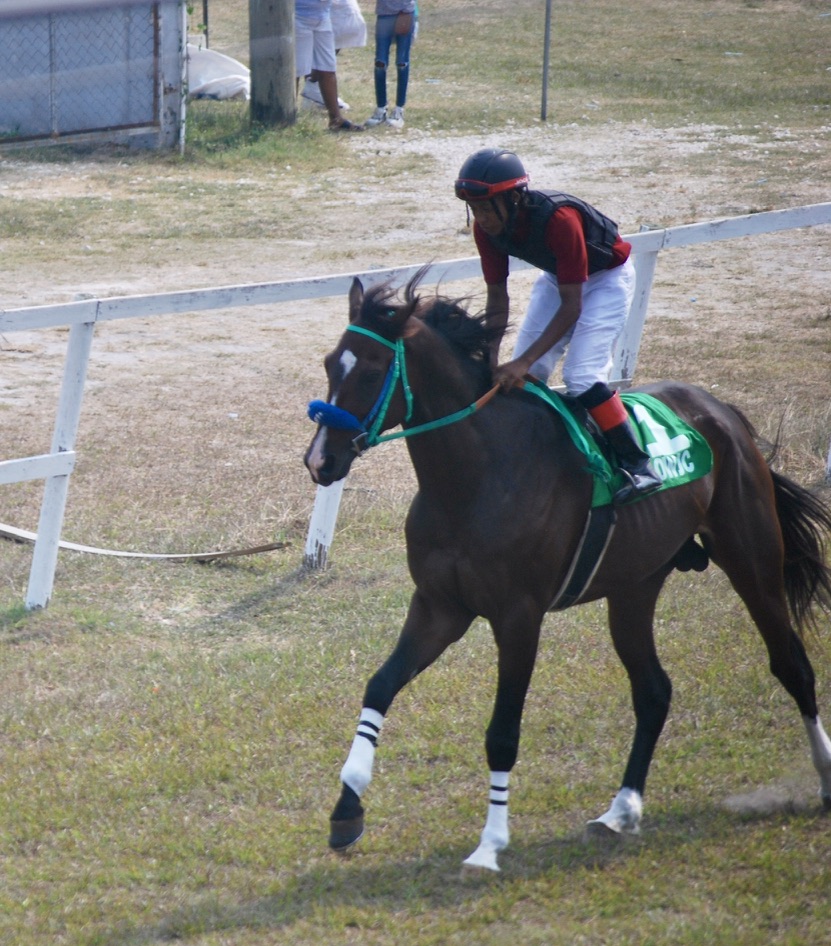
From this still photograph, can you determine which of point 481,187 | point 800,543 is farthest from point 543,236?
point 800,543

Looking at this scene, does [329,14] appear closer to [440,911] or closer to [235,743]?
[235,743]

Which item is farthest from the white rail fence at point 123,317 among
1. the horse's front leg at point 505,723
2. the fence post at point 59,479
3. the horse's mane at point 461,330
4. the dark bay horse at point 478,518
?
the horse's front leg at point 505,723

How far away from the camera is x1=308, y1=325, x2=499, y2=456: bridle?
3871 millimetres

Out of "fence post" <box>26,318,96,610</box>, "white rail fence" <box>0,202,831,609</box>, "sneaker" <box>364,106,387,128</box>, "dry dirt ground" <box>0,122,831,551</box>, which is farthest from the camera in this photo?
"sneaker" <box>364,106,387,128</box>

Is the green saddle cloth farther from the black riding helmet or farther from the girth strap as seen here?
the black riding helmet

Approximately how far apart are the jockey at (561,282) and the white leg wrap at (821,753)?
1140mm

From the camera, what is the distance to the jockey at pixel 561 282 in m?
4.36

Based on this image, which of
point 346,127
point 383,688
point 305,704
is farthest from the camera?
point 346,127

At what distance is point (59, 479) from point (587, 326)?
299 centimetres

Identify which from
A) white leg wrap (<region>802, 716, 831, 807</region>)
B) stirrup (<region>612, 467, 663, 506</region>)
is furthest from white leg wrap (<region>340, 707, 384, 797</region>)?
white leg wrap (<region>802, 716, 831, 807</region>)

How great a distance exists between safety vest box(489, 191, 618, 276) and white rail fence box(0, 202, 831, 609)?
1331 mm

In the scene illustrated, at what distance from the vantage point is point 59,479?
21.0ft

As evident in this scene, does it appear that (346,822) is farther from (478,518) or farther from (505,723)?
(478,518)

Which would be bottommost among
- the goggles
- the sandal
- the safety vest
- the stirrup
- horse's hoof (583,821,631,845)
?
horse's hoof (583,821,631,845)
